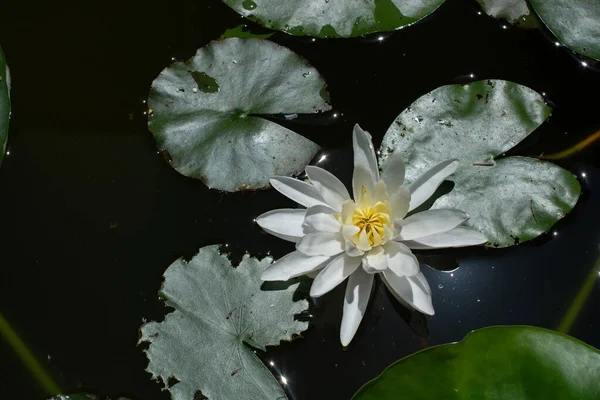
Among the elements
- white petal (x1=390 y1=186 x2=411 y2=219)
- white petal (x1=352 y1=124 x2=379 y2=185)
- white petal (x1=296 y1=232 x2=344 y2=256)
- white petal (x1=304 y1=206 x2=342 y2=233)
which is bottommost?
white petal (x1=296 y1=232 x2=344 y2=256)

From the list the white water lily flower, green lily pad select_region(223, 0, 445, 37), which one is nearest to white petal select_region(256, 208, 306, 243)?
the white water lily flower

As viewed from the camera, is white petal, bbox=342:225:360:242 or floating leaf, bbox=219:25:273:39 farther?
floating leaf, bbox=219:25:273:39

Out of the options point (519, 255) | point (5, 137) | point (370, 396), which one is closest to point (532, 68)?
point (519, 255)

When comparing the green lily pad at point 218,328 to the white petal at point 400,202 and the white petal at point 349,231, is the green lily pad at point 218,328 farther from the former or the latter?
→ the white petal at point 400,202

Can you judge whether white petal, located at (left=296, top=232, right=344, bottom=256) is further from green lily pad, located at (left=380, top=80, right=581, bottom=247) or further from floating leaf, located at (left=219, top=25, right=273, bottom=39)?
floating leaf, located at (left=219, top=25, right=273, bottom=39)

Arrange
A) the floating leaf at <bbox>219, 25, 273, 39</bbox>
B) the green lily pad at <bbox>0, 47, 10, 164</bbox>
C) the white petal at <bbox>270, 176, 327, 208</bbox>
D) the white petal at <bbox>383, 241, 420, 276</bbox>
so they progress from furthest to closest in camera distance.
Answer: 1. the floating leaf at <bbox>219, 25, 273, 39</bbox>
2. the green lily pad at <bbox>0, 47, 10, 164</bbox>
3. the white petal at <bbox>270, 176, 327, 208</bbox>
4. the white petal at <bbox>383, 241, 420, 276</bbox>

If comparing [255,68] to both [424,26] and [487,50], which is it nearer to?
[424,26]

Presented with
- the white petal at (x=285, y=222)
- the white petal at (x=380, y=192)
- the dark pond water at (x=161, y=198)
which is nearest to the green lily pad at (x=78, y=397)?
the dark pond water at (x=161, y=198)
